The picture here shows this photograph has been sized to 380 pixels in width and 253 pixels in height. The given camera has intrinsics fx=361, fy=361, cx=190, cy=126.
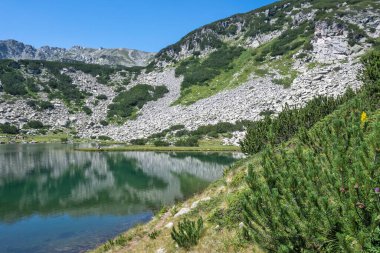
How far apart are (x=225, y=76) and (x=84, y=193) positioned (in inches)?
4387

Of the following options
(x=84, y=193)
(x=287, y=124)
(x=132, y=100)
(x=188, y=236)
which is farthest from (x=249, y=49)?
(x=188, y=236)

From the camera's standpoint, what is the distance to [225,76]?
484 ft

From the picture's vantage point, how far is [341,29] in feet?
418

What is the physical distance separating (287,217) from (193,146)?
8430 cm

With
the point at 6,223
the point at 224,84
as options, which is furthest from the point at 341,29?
the point at 6,223

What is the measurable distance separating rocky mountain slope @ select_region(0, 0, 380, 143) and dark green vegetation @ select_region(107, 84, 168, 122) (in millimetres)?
515

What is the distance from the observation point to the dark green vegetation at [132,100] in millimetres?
145375

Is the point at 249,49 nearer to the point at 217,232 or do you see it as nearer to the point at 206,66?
the point at 206,66

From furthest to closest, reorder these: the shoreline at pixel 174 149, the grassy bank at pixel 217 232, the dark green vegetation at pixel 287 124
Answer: the shoreline at pixel 174 149 < the dark green vegetation at pixel 287 124 < the grassy bank at pixel 217 232

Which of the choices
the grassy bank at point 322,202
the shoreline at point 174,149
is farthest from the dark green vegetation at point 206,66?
the grassy bank at point 322,202

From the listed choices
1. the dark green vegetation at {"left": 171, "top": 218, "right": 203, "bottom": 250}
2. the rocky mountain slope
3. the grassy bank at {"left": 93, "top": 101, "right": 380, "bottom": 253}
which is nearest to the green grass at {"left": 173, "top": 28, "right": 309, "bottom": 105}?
the rocky mountain slope

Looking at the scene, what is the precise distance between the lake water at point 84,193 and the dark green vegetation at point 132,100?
67898 mm

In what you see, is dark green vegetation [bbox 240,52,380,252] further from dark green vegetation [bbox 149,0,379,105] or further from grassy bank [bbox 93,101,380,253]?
dark green vegetation [bbox 149,0,379,105]

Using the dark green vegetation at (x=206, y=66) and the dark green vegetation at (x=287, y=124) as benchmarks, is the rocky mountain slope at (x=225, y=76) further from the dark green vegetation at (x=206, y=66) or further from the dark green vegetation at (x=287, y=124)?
the dark green vegetation at (x=287, y=124)
